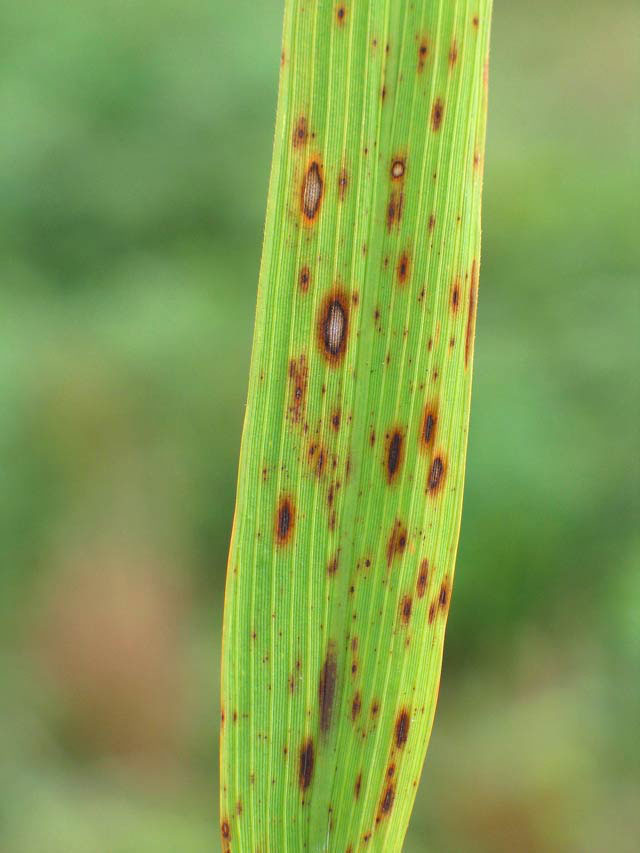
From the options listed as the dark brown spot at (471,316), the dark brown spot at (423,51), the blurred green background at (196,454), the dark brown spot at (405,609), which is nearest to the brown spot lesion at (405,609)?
the dark brown spot at (405,609)

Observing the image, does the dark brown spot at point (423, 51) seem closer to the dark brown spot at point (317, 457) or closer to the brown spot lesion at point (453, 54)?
the brown spot lesion at point (453, 54)

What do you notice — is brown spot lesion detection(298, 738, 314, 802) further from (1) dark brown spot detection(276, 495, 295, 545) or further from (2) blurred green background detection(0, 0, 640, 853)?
(2) blurred green background detection(0, 0, 640, 853)

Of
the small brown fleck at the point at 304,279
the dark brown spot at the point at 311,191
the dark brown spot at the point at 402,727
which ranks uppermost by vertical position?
the dark brown spot at the point at 311,191

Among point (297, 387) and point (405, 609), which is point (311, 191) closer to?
point (297, 387)

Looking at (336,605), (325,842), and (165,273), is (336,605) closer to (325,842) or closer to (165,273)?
(325,842)

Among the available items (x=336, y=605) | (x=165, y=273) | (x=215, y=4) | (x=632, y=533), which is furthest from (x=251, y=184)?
(x=336, y=605)

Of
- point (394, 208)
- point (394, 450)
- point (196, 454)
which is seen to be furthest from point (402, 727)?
point (196, 454)
